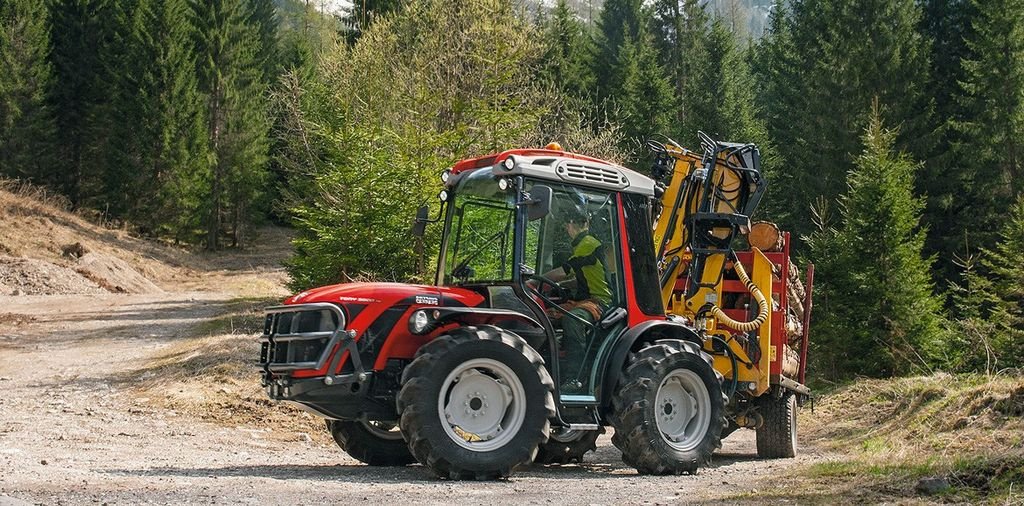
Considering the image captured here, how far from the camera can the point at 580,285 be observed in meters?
10.4

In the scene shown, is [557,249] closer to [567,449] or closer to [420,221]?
[420,221]

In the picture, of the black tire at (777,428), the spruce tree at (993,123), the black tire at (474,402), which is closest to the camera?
the black tire at (474,402)

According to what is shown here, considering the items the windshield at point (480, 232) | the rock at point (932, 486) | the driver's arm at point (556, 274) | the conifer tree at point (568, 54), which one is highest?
the conifer tree at point (568, 54)

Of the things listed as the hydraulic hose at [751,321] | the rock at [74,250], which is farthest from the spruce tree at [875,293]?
the rock at [74,250]

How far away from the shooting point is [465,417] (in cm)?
948

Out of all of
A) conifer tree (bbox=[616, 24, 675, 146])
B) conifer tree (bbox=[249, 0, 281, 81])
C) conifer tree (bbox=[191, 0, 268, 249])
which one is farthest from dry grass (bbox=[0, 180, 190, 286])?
conifer tree (bbox=[616, 24, 675, 146])

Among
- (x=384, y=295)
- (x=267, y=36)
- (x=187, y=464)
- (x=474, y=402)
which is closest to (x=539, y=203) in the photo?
(x=384, y=295)

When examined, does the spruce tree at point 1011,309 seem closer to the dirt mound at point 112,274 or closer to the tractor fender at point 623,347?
the tractor fender at point 623,347

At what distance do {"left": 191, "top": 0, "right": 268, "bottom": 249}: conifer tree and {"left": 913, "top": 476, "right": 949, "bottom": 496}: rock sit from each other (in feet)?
159

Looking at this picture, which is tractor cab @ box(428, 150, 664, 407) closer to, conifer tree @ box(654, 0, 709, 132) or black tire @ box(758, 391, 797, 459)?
black tire @ box(758, 391, 797, 459)

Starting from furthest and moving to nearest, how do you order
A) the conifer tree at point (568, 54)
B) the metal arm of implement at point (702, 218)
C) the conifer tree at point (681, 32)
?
1. the conifer tree at point (681, 32)
2. the conifer tree at point (568, 54)
3. the metal arm of implement at point (702, 218)

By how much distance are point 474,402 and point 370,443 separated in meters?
1.87

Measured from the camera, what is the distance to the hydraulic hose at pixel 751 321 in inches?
476

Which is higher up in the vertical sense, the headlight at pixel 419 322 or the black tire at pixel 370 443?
the headlight at pixel 419 322
